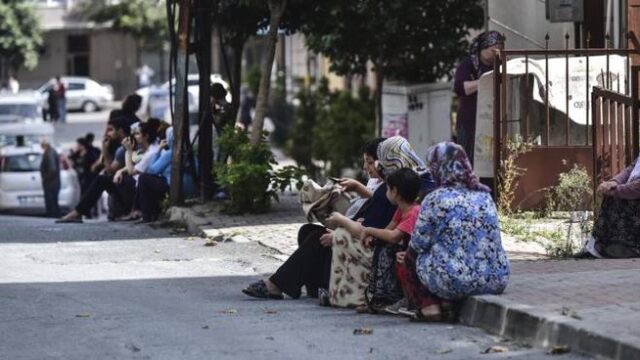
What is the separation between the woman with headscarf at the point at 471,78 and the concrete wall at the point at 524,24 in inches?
72.8

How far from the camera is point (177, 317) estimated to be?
10.6 m

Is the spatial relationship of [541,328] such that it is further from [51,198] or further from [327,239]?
[51,198]

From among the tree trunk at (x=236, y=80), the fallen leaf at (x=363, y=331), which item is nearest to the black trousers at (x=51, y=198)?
the tree trunk at (x=236, y=80)

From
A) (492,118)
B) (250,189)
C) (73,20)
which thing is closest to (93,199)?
(250,189)

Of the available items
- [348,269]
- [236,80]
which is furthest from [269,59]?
[348,269]

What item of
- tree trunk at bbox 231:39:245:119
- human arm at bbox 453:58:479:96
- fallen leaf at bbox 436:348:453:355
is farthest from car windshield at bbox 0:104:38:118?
fallen leaf at bbox 436:348:453:355

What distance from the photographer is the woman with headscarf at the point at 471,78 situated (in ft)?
51.0

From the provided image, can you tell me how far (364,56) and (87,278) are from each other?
11.2m

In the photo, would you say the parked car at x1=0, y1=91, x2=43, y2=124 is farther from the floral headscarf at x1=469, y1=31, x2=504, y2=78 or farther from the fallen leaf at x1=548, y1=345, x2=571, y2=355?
the fallen leaf at x1=548, y1=345, x2=571, y2=355

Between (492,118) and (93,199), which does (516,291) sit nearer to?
(492,118)

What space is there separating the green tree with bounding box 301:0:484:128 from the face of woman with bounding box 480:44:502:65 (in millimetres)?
5670

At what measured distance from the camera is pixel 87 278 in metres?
13.2

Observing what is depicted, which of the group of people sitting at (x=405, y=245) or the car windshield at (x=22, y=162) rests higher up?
the car windshield at (x=22, y=162)

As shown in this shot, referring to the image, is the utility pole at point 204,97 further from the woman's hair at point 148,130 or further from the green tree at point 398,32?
the green tree at point 398,32
